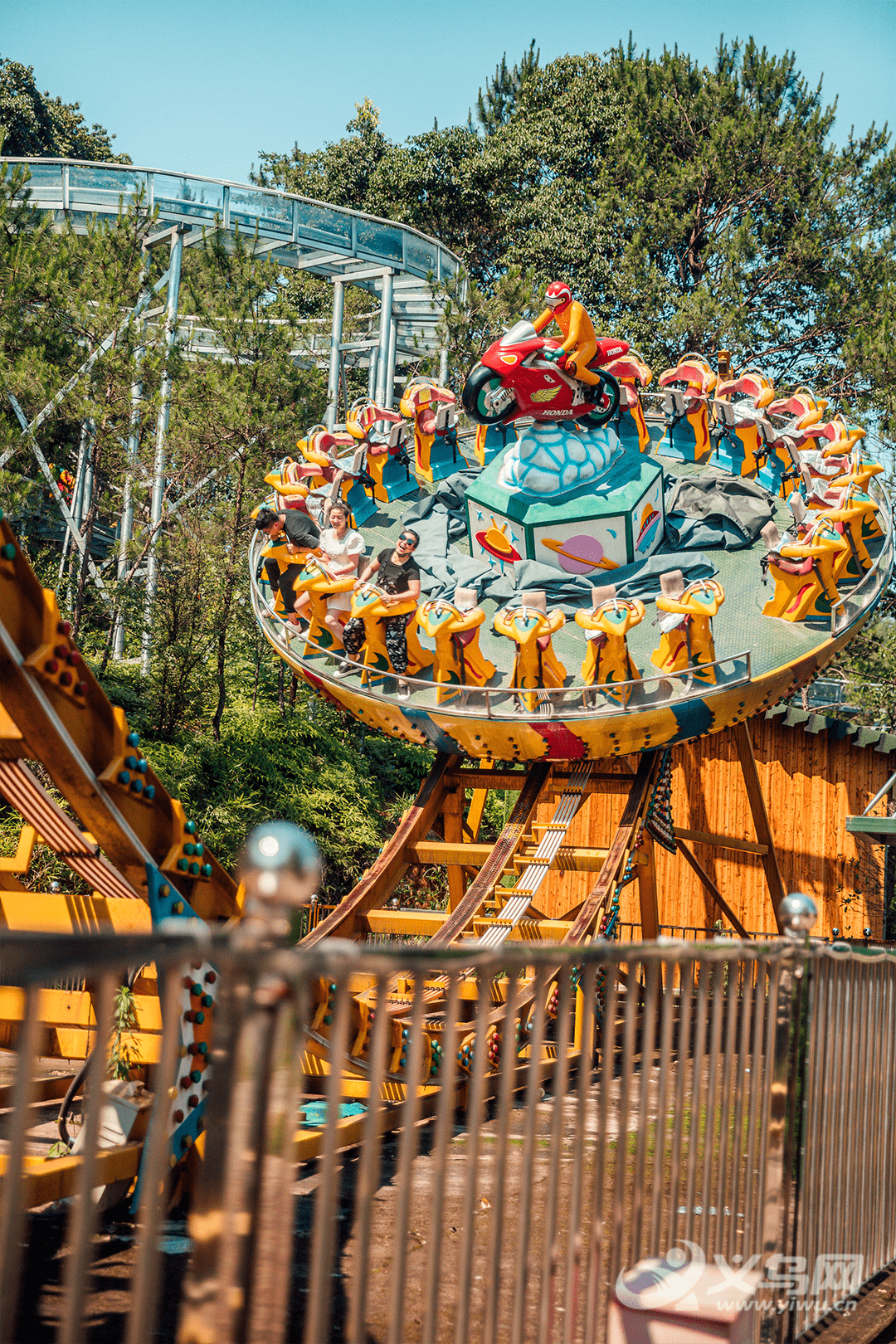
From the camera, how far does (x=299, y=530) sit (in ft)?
39.3

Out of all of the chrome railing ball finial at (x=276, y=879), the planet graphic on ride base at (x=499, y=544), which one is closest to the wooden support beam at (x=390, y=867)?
the planet graphic on ride base at (x=499, y=544)

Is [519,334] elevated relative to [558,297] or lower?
lower

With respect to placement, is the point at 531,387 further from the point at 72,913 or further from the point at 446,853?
the point at 72,913

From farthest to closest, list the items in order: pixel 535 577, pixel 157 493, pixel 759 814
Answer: pixel 157 493 < pixel 759 814 < pixel 535 577

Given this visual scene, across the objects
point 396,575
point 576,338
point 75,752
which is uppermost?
point 576,338

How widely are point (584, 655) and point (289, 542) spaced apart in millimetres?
3219

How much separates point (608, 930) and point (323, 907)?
7107 millimetres

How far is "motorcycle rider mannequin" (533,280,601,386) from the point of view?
11.3 m

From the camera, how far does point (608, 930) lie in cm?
1029

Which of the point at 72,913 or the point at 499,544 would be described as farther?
the point at 499,544

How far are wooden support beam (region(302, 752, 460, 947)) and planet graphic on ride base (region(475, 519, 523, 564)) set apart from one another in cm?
215

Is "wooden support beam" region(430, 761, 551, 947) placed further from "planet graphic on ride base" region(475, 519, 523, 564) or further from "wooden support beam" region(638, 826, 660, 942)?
"planet graphic on ride base" region(475, 519, 523, 564)

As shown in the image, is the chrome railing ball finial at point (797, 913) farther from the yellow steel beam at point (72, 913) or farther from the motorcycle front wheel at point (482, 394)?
the motorcycle front wheel at point (482, 394)

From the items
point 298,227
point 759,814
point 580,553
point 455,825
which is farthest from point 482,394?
point 298,227
